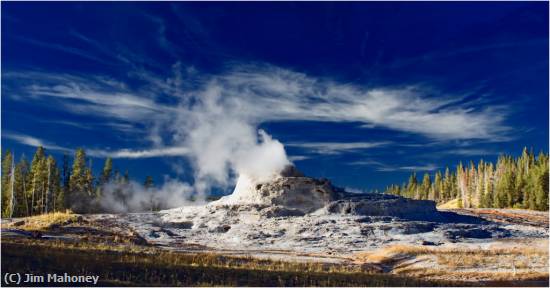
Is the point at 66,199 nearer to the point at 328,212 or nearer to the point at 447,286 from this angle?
the point at 328,212

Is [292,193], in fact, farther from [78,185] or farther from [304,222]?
[78,185]

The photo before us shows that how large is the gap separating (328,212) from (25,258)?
35.0 m

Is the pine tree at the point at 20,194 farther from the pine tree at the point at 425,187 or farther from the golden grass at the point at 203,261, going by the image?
the pine tree at the point at 425,187

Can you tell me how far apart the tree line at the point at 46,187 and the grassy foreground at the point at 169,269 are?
167 feet

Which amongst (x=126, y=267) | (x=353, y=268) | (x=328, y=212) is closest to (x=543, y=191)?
(x=328, y=212)

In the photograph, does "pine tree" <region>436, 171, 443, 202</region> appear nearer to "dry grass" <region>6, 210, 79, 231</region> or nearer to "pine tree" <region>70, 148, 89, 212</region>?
"pine tree" <region>70, 148, 89, 212</region>

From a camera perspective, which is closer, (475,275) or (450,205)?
(475,275)

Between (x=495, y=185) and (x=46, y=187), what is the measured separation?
331 ft

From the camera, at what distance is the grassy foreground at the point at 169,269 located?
75.8ft

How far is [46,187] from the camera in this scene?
8169 cm

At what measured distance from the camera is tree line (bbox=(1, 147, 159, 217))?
77562 millimetres

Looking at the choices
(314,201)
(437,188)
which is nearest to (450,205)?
(437,188)

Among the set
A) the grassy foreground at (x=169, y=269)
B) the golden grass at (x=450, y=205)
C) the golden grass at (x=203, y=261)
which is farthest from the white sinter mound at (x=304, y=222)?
the golden grass at (x=450, y=205)

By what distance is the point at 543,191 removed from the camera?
3932 inches
